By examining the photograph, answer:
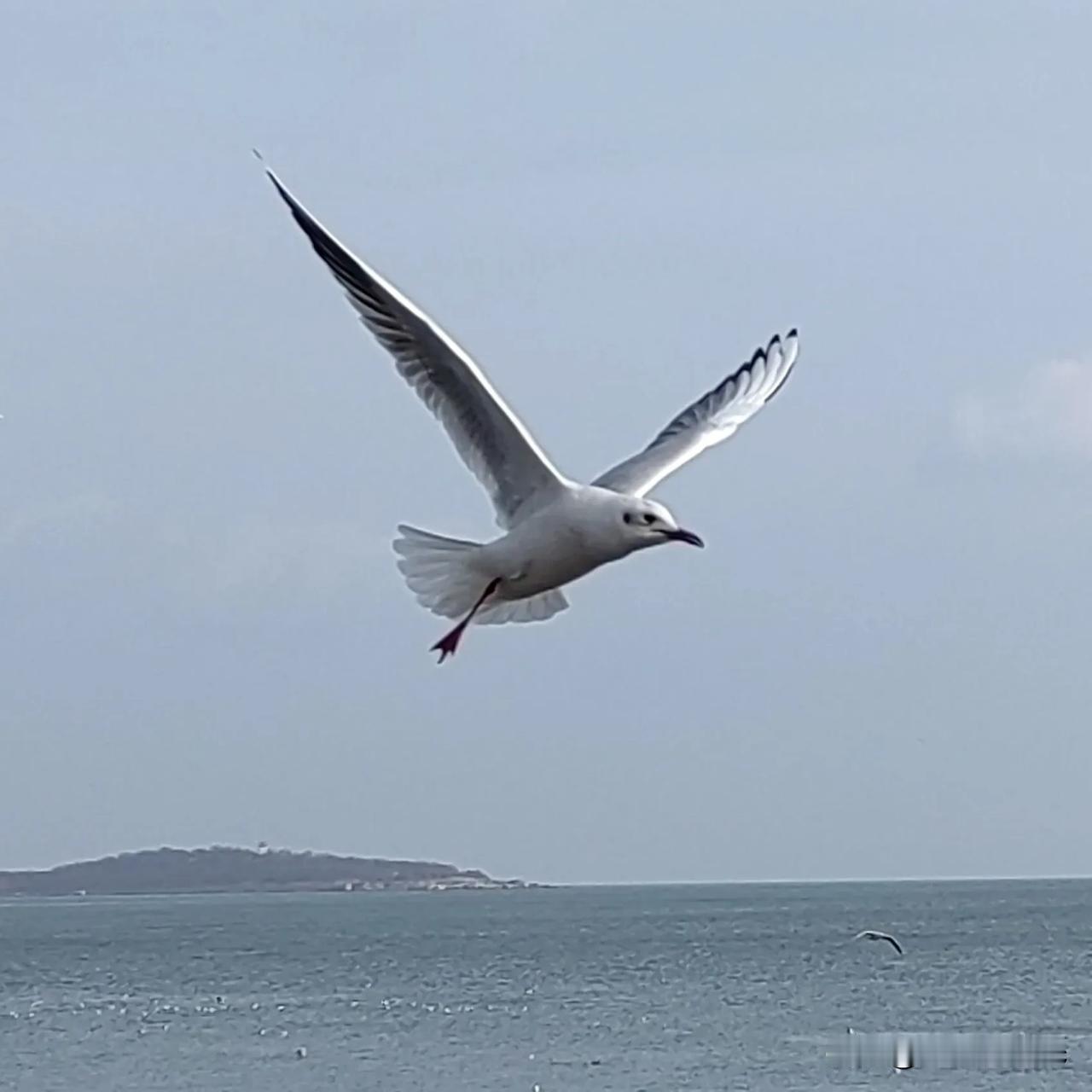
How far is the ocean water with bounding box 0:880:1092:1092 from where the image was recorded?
45.9 meters

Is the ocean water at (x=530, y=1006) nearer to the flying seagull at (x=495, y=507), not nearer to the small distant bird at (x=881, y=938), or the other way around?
the small distant bird at (x=881, y=938)

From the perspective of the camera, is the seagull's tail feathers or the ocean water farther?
the ocean water

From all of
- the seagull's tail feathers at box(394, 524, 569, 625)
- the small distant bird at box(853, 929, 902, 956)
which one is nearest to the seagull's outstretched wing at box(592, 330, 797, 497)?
the seagull's tail feathers at box(394, 524, 569, 625)

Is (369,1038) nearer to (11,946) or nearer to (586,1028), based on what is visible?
(586,1028)

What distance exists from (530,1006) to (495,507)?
167 ft

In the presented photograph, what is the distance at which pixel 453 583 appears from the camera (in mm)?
14109

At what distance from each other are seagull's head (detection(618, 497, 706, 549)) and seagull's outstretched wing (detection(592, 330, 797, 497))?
1.86m

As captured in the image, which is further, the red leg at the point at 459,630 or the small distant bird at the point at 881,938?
the small distant bird at the point at 881,938

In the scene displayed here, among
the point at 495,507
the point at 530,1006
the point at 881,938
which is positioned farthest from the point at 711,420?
the point at 530,1006

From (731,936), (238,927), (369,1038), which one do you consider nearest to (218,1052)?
(369,1038)

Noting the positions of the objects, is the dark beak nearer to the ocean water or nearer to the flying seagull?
the flying seagull

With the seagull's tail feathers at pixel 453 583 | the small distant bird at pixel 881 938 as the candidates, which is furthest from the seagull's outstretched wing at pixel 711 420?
the small distant bird at pixel 881 938

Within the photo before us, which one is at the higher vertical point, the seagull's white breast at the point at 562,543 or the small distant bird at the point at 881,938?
the small distant bird at the point at 881,938

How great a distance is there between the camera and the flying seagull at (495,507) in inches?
526
